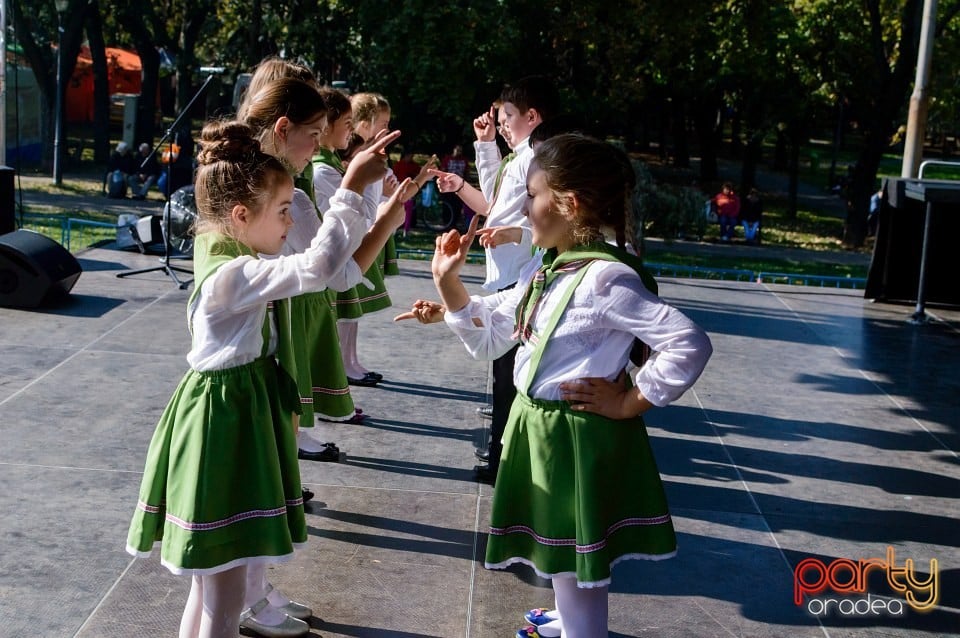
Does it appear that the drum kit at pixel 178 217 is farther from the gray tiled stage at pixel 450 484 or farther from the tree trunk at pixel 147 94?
the tree trunk at pixel 147 94

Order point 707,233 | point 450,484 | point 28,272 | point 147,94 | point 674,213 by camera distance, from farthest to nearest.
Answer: point 147,94 < point 707,233 < point 674,213 < point 28,272 < point 450,484

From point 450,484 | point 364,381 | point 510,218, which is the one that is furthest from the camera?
point 364,381

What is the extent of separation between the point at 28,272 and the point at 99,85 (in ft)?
71.9

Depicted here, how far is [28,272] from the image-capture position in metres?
8.62

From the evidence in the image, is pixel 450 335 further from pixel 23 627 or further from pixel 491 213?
pixel 23 627

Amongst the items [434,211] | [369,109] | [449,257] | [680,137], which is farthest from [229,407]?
[680,137]

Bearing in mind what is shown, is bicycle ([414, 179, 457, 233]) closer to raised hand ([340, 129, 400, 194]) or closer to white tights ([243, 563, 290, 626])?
white tights ([243, 563, 290, 626])

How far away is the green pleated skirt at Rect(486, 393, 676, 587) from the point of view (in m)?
3.16

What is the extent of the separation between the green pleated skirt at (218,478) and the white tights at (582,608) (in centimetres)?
83

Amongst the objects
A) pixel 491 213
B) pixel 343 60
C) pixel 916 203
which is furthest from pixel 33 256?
pixel 343 60

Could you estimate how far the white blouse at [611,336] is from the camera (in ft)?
9.93

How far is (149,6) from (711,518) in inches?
1034

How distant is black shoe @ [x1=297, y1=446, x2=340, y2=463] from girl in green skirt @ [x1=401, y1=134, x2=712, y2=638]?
2546 millimetres

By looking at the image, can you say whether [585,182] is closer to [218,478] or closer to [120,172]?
[218,478]
